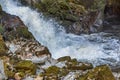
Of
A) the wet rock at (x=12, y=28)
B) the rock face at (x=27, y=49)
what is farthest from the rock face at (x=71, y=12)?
the rock face at (x=27, y=49)

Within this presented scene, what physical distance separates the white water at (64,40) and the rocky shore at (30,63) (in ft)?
3.47

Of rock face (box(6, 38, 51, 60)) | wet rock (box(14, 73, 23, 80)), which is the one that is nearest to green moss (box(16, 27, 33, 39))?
rock face (box(6, 38, 51, 60))

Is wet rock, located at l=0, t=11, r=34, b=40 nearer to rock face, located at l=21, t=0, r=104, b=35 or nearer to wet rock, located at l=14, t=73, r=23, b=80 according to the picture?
rock face, located at l=21, t=0, r=104, b=35

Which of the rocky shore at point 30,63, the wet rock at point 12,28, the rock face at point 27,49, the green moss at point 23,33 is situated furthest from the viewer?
the green moss at point 23,33

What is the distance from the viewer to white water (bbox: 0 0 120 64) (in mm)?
10594

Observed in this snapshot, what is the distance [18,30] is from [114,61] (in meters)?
3.33

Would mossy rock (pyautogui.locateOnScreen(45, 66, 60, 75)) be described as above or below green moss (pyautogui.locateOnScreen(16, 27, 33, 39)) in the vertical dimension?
below

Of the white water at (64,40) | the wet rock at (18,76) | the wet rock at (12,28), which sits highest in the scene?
the wet rock at (12,28)

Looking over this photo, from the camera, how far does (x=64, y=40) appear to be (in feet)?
38.9

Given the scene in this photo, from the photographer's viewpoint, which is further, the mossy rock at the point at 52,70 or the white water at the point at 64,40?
the white water at the point at 64,40

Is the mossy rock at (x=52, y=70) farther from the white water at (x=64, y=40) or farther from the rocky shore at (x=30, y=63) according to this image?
the white water at (x=64, y=40)

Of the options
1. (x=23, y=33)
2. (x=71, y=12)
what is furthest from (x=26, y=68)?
(x=71, y=12)

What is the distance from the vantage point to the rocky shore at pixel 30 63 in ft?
22.3

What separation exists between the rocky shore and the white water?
1058 millimetres
